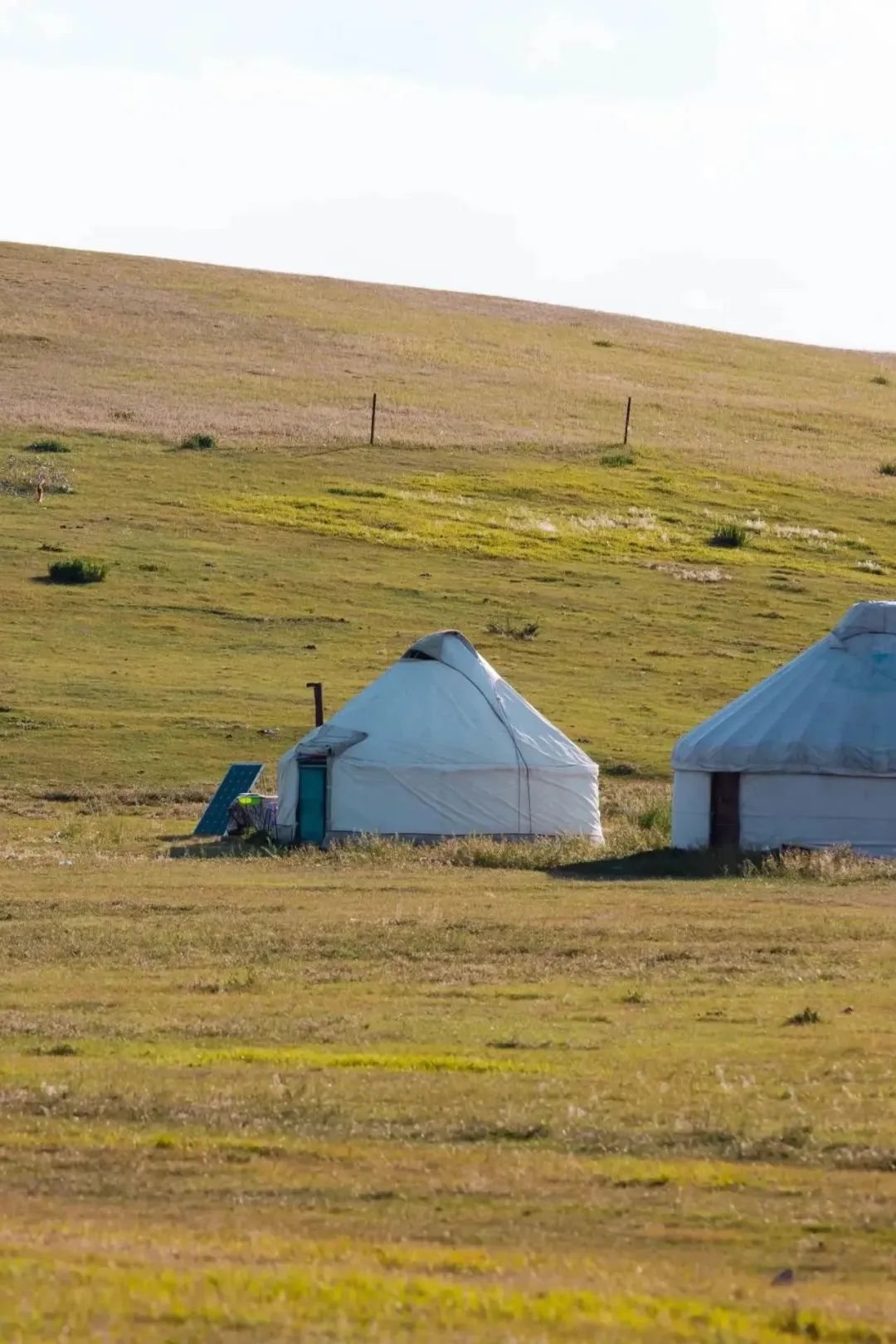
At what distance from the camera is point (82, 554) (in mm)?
52406

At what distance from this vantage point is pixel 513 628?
4988 centimetres

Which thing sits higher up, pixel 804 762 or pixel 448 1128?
pixel 448 1128

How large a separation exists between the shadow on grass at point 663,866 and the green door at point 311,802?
5.60m

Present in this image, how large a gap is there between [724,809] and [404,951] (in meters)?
12.3

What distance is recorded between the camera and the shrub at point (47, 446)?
63031 mm

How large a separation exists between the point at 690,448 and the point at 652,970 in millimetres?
62314

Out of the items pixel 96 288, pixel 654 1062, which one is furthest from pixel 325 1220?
pixel 96 288

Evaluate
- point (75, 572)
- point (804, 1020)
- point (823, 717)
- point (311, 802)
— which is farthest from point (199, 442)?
point (804, 1020)

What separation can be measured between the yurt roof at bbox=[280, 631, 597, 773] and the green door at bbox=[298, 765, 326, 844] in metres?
0.35

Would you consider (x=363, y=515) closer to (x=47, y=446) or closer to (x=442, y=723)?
(x=47, y=446)

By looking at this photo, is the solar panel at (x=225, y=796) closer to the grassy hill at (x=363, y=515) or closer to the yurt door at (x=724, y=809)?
the grassy hill at (x=363, y=515)

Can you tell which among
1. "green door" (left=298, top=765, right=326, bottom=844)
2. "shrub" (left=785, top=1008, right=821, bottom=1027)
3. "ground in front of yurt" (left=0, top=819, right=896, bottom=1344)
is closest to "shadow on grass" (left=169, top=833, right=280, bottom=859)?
"green door" (left=298, top=765, right=326, bottom=844)

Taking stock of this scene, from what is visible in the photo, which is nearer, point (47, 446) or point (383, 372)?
point (47, 446)

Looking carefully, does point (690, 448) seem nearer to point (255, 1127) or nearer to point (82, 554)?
point (82, 554)
